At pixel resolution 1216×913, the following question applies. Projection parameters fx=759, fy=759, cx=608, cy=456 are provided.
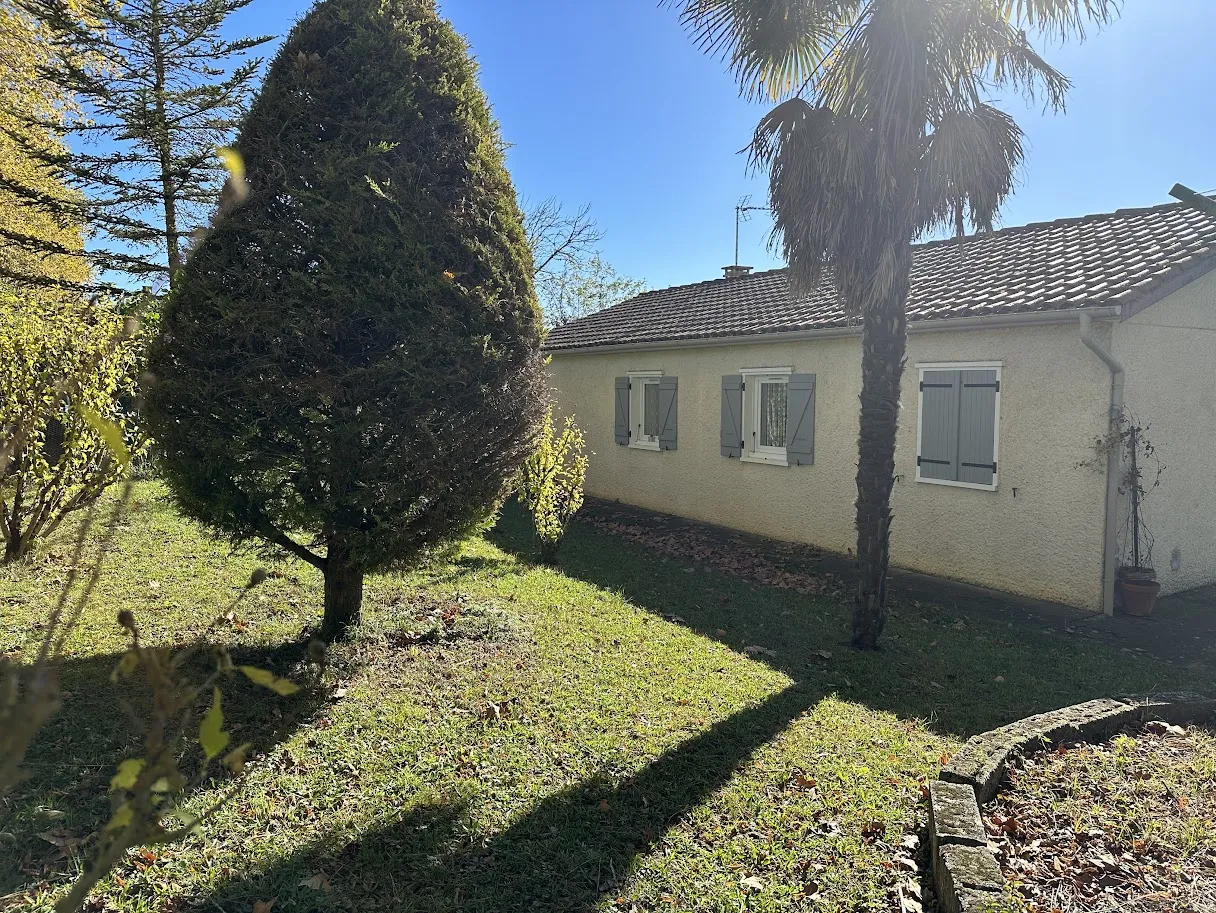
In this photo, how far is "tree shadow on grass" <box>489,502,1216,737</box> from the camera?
17.2 feet

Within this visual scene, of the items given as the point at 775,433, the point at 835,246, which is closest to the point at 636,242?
the point at 775,433

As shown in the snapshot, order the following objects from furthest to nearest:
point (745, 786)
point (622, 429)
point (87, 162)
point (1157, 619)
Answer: point (87, 162) < point (622, 429) < point (1157, 619) < point (745, 786)

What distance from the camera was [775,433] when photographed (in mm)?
11398

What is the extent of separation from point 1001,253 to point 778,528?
496cm

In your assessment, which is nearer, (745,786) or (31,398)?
(745,786)

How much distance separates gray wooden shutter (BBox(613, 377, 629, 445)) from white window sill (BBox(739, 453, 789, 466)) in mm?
3350

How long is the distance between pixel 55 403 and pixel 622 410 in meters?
9.70

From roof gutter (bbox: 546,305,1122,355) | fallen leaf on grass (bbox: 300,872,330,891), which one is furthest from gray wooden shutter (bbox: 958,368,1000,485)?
fallen leaf on grass (bbox: 300,872,330,891)

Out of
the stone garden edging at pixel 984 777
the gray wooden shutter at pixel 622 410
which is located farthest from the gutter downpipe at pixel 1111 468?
the gray wooden shutter at pixel 622 410

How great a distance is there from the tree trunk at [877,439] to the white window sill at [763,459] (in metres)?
4.58

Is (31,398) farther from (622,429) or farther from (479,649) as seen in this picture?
(622,429)

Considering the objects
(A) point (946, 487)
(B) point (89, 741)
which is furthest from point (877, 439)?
(B) point (89, 741)

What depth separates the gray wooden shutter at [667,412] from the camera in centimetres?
1322

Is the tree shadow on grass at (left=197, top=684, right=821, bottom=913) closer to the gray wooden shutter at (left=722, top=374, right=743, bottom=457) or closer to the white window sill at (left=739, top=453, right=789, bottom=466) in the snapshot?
the white window sill at (left=739, top=453, right=789, bottom=466)
